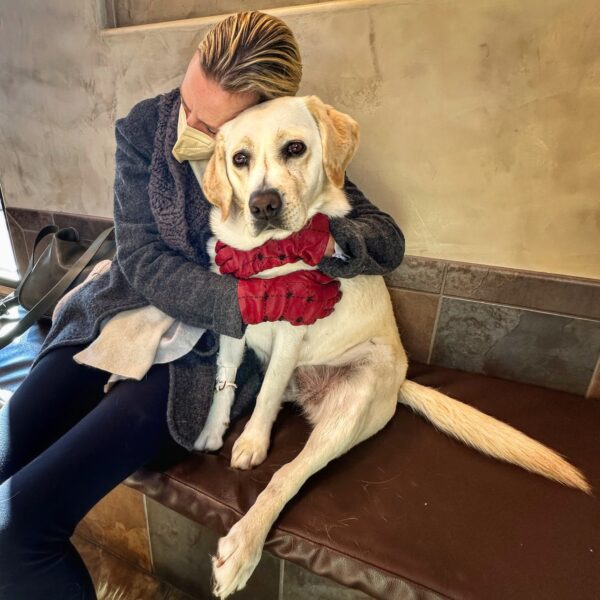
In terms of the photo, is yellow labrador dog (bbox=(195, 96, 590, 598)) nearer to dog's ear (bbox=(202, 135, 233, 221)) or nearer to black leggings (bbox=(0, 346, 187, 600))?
dog's ear (bbox=(202, 135, 233, 221))

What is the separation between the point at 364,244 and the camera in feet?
3.28

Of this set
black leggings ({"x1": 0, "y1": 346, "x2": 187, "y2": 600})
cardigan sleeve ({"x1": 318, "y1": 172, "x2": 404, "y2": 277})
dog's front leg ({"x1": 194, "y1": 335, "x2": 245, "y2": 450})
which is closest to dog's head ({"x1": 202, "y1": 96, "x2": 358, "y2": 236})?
cardigan sleeve ({"x1": 318, "y1": 172, "x2": 404, "y2": 277})

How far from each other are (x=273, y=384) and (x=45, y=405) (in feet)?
1.85

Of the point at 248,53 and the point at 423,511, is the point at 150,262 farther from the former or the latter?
the point at 423,511

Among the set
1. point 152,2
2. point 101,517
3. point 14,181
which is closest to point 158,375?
point 101,517

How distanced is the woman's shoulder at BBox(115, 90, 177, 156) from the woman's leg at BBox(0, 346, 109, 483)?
0.58 meters

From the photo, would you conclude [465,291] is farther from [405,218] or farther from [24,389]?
[24,389]

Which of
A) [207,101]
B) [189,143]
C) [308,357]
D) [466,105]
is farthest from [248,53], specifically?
[308,357]

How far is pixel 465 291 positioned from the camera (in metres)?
1.33

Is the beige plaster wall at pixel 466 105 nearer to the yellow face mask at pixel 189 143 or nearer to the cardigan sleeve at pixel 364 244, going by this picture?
the cardigan sleeve at pixel 364 244

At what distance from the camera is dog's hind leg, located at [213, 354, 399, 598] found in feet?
2.56

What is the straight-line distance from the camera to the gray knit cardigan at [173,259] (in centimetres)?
98

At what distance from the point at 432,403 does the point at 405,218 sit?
616 millimetres

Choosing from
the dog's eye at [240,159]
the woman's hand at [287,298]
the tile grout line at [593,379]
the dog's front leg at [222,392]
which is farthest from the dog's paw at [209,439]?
the tile grout line at [593,379]
